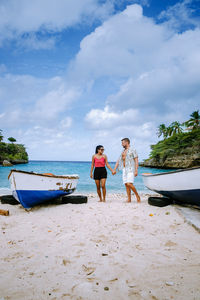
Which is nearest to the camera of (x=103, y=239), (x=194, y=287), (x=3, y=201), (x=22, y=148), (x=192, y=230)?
(x=194, y=287)

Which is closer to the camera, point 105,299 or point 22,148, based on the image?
point 105,299

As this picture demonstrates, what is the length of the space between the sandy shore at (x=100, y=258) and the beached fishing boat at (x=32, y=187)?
1053 mm

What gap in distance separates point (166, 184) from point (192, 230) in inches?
86.8

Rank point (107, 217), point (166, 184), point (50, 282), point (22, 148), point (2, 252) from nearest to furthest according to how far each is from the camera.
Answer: point (50, 282)
point (2, 252)
point (107, 217)
point (166, 184)
point (22, 148)

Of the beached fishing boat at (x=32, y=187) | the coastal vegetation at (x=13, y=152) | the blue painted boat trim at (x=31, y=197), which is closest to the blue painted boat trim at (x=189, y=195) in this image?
the beached fishing boat at (x=32, y=187)

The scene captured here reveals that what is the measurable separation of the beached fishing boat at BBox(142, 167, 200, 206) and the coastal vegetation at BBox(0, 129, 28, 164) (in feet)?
192

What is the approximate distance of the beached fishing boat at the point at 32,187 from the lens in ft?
18.1

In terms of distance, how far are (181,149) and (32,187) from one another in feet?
115

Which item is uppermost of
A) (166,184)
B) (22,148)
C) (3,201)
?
(22,148)

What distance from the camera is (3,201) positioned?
6977 millimetres

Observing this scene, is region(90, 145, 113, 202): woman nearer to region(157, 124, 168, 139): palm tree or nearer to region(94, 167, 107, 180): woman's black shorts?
region(94, 167, 107, 180): woman's black shorts

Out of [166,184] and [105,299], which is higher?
[166,184]

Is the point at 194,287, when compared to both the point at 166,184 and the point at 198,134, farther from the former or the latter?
the point at 198,134

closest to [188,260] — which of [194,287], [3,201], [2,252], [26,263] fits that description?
[194,287]
